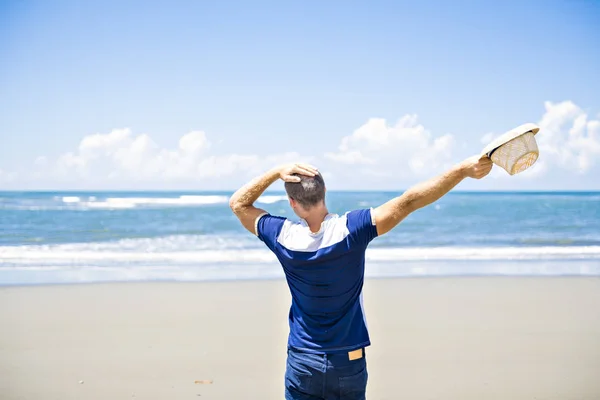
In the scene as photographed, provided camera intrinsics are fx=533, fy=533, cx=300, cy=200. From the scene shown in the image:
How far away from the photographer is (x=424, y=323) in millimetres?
7109

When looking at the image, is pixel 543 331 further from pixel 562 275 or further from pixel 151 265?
pixel 151 265

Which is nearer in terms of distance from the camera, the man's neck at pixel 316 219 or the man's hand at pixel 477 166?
the man's hand at pixel 477 166

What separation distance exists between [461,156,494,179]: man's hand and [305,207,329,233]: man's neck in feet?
2.13

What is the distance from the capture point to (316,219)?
244 centimetres

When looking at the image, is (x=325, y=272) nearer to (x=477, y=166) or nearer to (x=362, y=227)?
(x=362, y=227)

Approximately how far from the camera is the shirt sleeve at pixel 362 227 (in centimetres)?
235

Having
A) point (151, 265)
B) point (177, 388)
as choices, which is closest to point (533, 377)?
point (177, 388)

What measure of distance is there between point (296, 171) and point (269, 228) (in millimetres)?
344

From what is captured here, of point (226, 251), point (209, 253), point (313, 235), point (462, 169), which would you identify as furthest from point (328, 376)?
point (226, 251)

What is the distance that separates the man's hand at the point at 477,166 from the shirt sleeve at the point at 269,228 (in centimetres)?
87

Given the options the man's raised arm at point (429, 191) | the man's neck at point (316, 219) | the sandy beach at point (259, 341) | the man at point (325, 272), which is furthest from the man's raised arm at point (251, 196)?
the sandy beach at point (259, 341)

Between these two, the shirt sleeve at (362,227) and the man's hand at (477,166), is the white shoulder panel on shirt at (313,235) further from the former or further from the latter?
the man's hand at (477,166)

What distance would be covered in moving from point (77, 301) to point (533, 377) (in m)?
6.58

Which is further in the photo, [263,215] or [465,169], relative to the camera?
[263,215]
